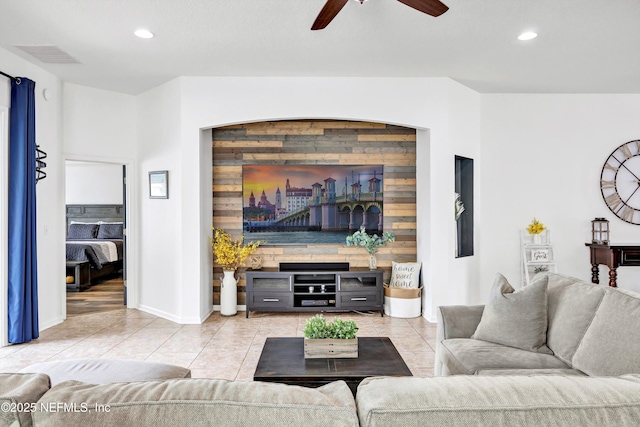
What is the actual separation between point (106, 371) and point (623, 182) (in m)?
6.10

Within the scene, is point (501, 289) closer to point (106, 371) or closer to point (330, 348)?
point (330, 348)

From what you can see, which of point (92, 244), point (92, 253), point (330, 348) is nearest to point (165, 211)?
point (92, 253)

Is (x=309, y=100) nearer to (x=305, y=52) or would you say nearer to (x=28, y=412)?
(x=305, y=52)

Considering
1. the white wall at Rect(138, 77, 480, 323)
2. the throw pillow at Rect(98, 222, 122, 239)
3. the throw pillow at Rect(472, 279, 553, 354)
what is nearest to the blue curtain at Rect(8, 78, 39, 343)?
the white wall at Rect(138, 77, 480, 323)

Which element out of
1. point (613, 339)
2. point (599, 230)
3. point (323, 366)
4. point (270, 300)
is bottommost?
point (270, 300)

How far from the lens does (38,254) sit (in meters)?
4.64

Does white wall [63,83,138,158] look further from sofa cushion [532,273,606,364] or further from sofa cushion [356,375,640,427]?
sofa cushion [356,375,640,427]

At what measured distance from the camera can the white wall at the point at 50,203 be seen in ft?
15.3

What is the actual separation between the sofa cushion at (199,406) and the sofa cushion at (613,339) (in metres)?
1.54

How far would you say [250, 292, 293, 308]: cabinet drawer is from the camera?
16.8ft

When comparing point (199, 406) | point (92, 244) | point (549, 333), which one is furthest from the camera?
point (92, 244)

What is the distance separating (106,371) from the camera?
2.11 metres

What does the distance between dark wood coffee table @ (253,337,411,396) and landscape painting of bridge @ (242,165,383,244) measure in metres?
2.90

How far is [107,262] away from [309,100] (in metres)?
4.90
